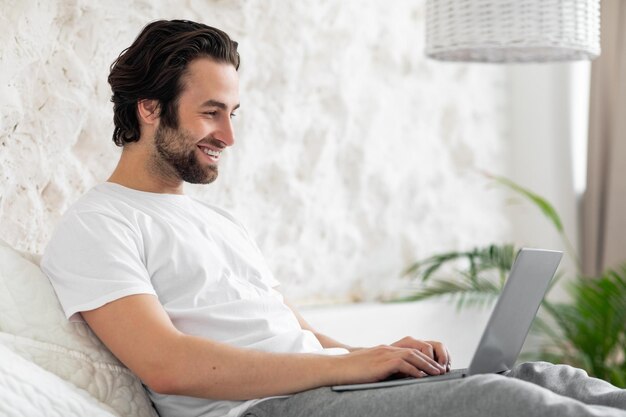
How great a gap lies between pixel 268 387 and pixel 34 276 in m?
0.49

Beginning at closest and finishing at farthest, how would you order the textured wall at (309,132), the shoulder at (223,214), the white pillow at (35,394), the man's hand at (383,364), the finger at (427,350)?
the white pillow at (35,394) < the man's hand at (383,364) < the finger at (427,350) < the shoulder at (223,214) < the textured wall at (309,132)

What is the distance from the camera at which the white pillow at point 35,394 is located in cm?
150

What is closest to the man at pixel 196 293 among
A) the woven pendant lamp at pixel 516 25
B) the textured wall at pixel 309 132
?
the textured wall at pixel 309 132

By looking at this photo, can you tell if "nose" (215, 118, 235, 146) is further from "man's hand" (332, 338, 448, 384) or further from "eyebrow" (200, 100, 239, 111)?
"man's hand" (332, 338, 448, 384)

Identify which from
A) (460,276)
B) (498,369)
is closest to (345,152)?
(460,276)

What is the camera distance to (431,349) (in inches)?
69.7

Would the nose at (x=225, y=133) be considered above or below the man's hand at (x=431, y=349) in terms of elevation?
above

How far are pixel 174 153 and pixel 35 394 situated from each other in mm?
609

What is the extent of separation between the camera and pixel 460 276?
3.56m

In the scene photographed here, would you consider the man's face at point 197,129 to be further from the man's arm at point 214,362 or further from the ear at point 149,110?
the man's arm at point 214,362

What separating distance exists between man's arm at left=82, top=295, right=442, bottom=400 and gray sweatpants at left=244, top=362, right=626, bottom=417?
0.04 meters

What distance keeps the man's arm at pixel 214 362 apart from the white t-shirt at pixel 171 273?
46mm

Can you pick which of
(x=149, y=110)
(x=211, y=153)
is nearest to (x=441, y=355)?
(x=211, y=153)

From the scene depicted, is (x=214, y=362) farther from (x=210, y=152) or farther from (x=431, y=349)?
(x=210, y=152)
